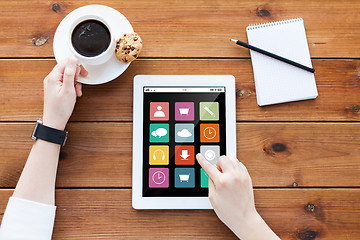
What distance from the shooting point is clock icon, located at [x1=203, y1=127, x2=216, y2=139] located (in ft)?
2.51

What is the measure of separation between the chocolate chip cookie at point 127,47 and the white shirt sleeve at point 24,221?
37 cm

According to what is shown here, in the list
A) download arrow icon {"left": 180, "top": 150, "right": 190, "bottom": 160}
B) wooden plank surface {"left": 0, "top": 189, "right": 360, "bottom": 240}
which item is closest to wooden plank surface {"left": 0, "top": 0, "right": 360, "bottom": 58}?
download arrow icon {"left": 180, "top": 150, "right": 190, "bottom": 160}

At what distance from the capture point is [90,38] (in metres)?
0.69

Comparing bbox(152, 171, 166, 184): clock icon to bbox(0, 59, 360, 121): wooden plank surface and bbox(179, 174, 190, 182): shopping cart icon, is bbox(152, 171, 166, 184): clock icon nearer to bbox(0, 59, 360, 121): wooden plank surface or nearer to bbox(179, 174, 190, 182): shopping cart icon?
bbox(179, 174, 190, 182): shopping cart icon

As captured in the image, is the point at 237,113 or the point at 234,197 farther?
the point at 237,113

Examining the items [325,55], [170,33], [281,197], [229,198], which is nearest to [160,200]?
[229,198]

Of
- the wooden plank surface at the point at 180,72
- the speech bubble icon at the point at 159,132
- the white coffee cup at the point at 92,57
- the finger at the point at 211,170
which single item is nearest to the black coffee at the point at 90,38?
the white coffee cup at the point at 92,57

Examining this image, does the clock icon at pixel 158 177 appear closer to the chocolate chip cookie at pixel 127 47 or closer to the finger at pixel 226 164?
the finger at pixel 226 164

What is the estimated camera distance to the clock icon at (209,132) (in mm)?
766

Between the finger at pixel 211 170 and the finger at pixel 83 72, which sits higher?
the finger at pixel 83 72

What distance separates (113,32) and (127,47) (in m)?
0.05

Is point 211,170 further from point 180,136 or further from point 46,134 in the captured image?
point 46,134

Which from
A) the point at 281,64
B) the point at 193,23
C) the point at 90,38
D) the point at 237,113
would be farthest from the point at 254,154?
the point at 90,38

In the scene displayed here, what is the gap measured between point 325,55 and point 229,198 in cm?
43
